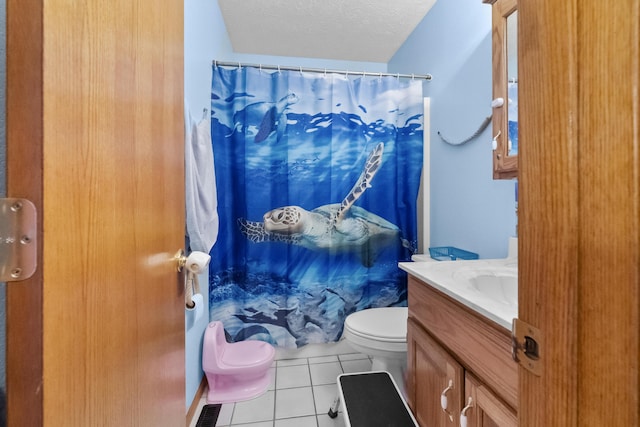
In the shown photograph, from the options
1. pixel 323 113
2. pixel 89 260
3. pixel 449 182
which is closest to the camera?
pixel 89 260

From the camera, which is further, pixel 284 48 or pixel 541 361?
pixel 284 48

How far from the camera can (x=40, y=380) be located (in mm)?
290

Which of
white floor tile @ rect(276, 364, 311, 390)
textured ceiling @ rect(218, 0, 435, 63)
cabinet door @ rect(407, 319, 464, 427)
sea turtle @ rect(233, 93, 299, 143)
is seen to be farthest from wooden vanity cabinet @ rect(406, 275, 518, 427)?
textured ceiling @ rect(218, 0, 435, 63)

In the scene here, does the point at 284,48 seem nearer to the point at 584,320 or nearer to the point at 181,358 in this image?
the point at 181,358

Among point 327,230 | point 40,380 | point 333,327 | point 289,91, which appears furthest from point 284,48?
point 40,380

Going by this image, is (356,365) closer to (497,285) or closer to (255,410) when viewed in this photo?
(255,410)

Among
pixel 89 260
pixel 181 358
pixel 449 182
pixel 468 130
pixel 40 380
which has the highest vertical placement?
pixel 468 130

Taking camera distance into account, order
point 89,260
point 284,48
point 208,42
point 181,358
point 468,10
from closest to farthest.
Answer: point 89,260 → point 181,358 → point 468,10 → point 208,42 → point 284,48

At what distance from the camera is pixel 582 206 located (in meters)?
0.26

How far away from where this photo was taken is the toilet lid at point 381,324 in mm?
1319

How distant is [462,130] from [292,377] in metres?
1.83

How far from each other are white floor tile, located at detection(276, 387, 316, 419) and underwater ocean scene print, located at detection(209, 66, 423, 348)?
0.92ft

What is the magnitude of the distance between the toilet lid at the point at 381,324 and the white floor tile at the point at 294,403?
0.48 metres

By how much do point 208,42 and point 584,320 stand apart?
1921mm
